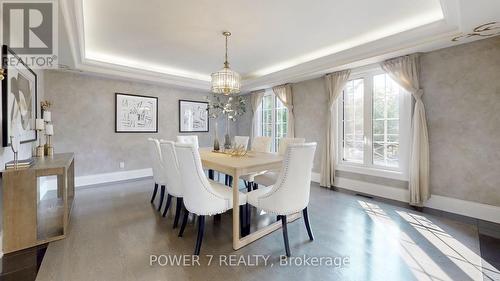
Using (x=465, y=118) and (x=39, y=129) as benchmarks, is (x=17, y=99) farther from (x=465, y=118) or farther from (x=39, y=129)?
(x=465, y=118)

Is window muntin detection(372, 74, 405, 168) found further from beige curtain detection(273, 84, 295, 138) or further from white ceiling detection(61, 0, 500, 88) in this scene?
beige curtain detection(273, 84, 295, 138)

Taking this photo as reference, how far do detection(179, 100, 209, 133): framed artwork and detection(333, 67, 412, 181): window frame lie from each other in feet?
11.8

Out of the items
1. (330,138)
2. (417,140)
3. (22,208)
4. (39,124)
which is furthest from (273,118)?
(22,208)

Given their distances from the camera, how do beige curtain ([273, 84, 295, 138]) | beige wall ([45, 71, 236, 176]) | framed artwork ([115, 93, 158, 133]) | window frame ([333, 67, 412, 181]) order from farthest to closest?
beige curtain ([273, 84, 295, 138]) → framed artwork ([115, 93, 158, 133]) → beige wall ([45, 71, 236, 176]) → window frame ([333, 67, 412, 181])

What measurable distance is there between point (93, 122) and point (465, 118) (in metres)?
6.37

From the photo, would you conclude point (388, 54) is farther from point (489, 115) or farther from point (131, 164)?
point (131, 164)

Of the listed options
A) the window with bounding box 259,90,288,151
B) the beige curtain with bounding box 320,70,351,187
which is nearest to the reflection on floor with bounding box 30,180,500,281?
the beige curtain with bounding box 320,70,351,187

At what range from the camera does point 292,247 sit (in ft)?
6.83

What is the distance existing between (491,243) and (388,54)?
2.57 metres

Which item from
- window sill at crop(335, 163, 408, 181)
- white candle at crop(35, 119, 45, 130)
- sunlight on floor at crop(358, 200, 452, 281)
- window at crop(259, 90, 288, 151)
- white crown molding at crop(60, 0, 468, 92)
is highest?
white crown molding at crop(60, 0, 468, 92)

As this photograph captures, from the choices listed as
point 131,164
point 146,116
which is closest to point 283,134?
point 146,116

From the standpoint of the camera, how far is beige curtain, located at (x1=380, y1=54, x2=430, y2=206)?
311 centimetres

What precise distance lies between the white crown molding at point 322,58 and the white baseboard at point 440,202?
2.13m

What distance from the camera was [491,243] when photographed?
7.00ft
